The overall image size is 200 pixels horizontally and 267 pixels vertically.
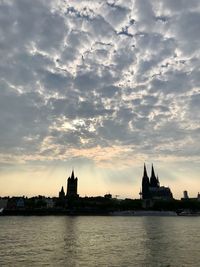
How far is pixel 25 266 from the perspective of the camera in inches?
1377

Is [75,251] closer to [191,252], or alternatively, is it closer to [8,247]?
[8,247]

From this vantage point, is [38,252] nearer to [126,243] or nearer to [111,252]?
[111,252]

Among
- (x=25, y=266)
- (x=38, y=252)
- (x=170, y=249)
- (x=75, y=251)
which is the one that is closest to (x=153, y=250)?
(x=170, y=249)

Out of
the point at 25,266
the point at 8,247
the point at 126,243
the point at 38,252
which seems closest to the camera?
the point at 25,266

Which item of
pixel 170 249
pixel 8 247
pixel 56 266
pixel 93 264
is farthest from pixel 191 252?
pixel 8 247

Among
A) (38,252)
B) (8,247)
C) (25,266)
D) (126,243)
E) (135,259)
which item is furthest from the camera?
(126,243)

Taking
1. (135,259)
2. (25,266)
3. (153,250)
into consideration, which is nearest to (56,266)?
(25,266)

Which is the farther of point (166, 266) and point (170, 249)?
point (170, 249)

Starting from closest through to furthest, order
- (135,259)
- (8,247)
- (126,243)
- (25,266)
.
A: (25,266)
(135,259)
(8,247)
(126,243)

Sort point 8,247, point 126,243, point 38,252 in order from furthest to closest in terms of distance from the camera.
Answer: point 126,243 < point 8,247 < point 38,252

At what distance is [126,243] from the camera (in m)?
54.3

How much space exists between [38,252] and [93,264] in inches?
424

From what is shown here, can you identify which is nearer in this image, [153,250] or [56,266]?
[56,266]

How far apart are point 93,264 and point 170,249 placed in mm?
14824
